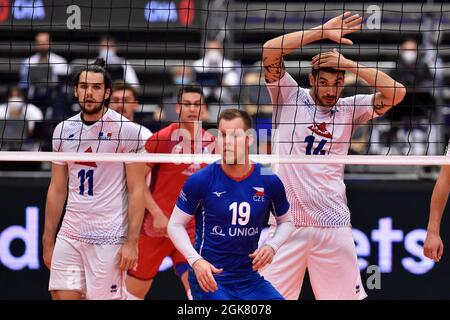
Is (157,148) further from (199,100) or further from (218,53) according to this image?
(218,53)

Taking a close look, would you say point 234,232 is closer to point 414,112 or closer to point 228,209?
point 228,209

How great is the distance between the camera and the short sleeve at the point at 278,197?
7086 mm

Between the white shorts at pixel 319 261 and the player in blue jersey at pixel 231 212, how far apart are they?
85cm

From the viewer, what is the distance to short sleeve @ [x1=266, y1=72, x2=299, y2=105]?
7984 millimetres

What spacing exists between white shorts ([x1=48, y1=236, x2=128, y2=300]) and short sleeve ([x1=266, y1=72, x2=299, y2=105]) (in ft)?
5.60

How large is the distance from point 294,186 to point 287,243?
0.44 meters

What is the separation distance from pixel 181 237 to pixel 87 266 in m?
1.46

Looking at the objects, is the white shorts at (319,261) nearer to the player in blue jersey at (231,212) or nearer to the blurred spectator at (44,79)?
the player in blue jersey at (231,212)

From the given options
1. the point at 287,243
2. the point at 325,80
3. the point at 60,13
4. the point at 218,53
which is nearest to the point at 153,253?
the point at 287,243

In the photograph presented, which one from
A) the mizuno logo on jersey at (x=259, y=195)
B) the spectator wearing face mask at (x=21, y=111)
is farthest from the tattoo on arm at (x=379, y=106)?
the spectator wearing face mask at (x=21, y=111)

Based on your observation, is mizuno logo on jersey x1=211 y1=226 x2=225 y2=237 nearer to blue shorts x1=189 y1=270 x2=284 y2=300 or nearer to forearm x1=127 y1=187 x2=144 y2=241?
blue shorts x1=189 y1=270 x2=284 y2=300

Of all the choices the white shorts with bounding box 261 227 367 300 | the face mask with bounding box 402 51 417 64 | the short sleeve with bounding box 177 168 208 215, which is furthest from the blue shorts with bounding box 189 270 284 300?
the face mask with bounding box 402 51 417 64

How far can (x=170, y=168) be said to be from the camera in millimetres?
9117

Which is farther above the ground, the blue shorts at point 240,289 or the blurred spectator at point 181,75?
the blurred spectator at point 181,75
